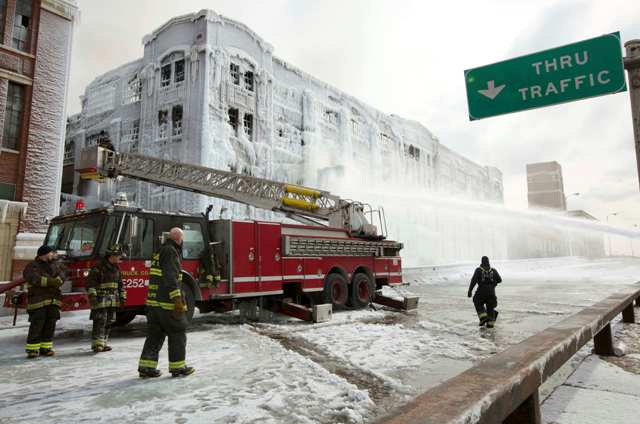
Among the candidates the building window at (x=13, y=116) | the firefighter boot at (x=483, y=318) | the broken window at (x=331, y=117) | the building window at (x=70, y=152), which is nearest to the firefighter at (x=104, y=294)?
the firefighter boot at (x=483, y=318)

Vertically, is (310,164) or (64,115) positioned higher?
(310,164)

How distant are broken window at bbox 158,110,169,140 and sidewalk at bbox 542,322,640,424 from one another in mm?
22235

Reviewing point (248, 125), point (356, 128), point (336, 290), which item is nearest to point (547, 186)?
point (356, 128)

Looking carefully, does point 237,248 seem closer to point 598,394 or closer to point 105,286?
point 105,286

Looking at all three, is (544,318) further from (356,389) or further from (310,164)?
(310,164)

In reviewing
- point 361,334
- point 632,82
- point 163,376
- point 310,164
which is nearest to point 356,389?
point 163,376

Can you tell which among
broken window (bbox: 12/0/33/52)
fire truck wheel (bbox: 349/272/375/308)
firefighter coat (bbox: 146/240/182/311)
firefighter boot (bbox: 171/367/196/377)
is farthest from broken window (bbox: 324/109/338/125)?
firefighter boot (bbox: 171/367/196/377)

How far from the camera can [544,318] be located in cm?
828

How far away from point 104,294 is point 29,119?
10259 mm

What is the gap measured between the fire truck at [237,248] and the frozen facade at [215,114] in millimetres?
10276

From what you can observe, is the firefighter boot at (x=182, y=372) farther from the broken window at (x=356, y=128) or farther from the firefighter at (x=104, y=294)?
the broken window at (x=356, y=128)

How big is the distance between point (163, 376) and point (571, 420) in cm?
380

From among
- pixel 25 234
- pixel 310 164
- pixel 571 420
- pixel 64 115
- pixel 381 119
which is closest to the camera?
pixel 571 420

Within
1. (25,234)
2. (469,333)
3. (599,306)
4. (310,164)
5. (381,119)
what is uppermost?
(381,119)
